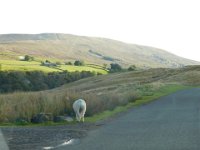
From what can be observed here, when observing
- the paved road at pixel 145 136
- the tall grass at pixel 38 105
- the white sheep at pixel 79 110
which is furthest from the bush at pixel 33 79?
the paved road at pixel 145 136

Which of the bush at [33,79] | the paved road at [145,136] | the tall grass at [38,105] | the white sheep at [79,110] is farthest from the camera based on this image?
the bush at [33,79]

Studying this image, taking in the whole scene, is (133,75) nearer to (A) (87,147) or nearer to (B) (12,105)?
(B) (12,105)

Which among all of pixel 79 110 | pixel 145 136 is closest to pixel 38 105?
pixel 79 110

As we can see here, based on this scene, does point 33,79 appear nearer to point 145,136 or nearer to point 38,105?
point 38,105

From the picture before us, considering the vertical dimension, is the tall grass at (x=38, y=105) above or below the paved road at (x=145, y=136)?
above

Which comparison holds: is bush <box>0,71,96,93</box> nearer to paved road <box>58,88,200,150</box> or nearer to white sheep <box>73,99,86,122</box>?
white sheep <box>73,99,86,122</box>

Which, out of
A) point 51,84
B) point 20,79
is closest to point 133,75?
point 51,84

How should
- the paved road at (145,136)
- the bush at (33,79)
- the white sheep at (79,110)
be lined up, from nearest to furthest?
the paved road at (145,136)
the white sheep at (79,110)
the bush at (33,79)

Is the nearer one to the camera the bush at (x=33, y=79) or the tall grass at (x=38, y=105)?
the tall grass at (x=38, y=105)

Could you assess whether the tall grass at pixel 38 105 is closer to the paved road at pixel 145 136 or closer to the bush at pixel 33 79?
the paved road at pixel 145 136

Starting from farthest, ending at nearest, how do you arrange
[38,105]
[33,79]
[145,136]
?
[33,79]
[38,105]
[145,136]

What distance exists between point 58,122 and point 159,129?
5.66 metres

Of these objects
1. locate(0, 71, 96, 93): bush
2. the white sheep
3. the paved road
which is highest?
locate(0, 71, 96, 93): bush

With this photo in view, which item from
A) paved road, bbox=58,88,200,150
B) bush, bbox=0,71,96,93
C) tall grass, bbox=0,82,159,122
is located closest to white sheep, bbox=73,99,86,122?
paved road, bbox=58,88,200,150
